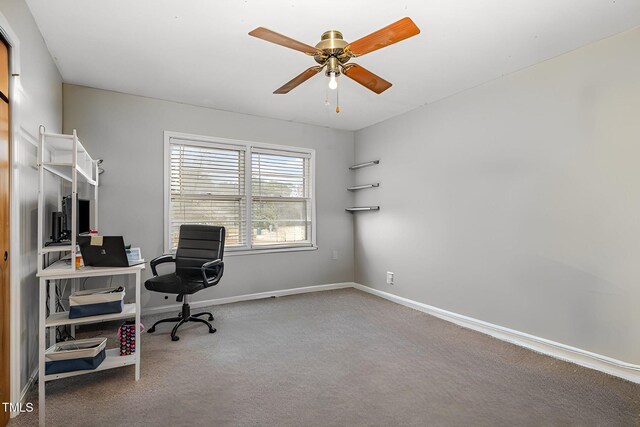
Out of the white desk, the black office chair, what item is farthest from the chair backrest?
the white desk

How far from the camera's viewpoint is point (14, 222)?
193cm

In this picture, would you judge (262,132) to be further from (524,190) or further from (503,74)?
(524,190)

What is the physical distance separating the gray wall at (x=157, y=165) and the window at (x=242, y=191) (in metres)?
0.12

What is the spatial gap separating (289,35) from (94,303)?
2308 millimetres

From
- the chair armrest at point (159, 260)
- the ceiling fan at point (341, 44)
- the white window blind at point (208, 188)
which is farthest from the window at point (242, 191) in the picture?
the ceiling fan at point (341, 44)

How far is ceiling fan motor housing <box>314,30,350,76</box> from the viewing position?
6.36ft

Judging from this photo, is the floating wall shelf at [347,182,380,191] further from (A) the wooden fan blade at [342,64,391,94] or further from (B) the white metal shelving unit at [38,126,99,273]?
(B) the white metal shelving unit at [38,126,99,273]

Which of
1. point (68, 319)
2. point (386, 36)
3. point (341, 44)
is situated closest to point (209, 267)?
point (68, 319)

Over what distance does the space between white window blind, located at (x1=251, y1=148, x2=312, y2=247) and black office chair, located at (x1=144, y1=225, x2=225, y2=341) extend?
96cm

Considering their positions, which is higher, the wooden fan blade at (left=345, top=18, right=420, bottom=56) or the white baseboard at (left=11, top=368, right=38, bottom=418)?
the wooden fan blade at (left=345, top=18, right=420, bottom=56)

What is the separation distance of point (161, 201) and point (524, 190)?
3.78 metres

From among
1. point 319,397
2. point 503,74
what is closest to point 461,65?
point 503,74

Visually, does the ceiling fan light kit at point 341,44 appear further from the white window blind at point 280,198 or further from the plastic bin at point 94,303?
the white window blind at point 280,198

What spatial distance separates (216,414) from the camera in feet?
6.23
